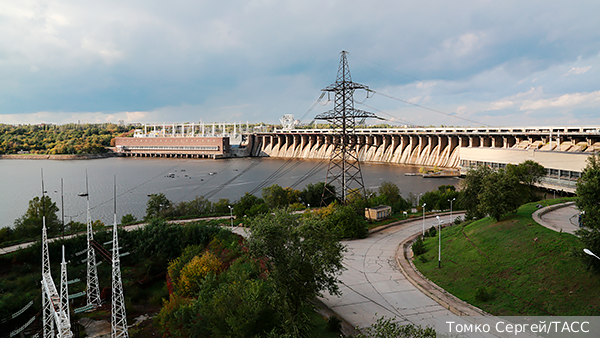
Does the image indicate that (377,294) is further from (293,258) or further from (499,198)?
(499,198)

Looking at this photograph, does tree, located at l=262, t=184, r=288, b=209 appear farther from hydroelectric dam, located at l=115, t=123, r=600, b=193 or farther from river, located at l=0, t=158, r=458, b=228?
river, located at l=0, t=158, r=458, b=228

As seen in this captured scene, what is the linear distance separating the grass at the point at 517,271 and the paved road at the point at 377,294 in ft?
4.50

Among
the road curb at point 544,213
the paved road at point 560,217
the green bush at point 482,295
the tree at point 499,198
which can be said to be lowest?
the green bush at point 482,295

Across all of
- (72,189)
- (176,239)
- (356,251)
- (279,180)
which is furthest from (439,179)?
(72,189)

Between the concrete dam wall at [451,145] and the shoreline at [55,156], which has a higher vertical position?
the concrete dam wall at [451,145]

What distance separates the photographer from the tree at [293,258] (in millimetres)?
9539

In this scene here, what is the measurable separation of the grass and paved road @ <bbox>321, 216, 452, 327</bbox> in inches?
53.9

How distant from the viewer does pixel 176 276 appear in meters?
17.6

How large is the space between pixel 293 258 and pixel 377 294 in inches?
230

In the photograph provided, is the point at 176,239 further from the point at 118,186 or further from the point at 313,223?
the point at 118,186

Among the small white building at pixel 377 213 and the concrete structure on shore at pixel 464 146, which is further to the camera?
the concrete structure on shore at pixel 464 146

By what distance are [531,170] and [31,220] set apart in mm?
45559

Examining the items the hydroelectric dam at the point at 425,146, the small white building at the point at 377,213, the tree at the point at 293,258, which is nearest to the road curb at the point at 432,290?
the tree at the point at 293,258

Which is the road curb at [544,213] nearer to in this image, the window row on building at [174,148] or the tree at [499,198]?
the tree at [499,198]
